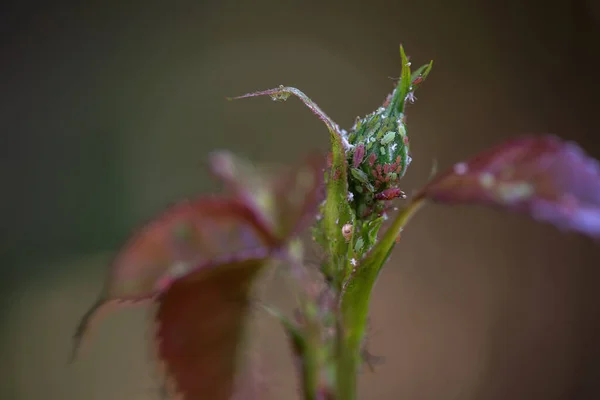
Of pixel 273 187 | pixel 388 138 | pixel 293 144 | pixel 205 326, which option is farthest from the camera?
pixel 293 144

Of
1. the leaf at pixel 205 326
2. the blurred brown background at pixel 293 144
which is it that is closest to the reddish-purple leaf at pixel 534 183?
the leaf at pixel 205 326

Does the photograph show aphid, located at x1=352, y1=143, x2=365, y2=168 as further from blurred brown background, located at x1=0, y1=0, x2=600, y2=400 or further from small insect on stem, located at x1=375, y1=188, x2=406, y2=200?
blurred brown background, located at x1=0, y1=0, x2=600, y2=400

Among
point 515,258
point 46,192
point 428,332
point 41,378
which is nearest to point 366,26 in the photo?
point 515,258

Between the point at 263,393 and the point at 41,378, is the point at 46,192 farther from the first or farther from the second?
the point at 263,393

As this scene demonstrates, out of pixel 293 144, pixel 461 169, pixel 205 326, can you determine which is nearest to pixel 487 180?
pixel 461 169

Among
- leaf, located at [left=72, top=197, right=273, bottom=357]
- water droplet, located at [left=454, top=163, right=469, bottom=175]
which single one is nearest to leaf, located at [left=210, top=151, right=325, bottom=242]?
leaf, located at [left=72, top=197, right=273, bottom=357]

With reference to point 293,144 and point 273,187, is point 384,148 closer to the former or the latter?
point 273,187
